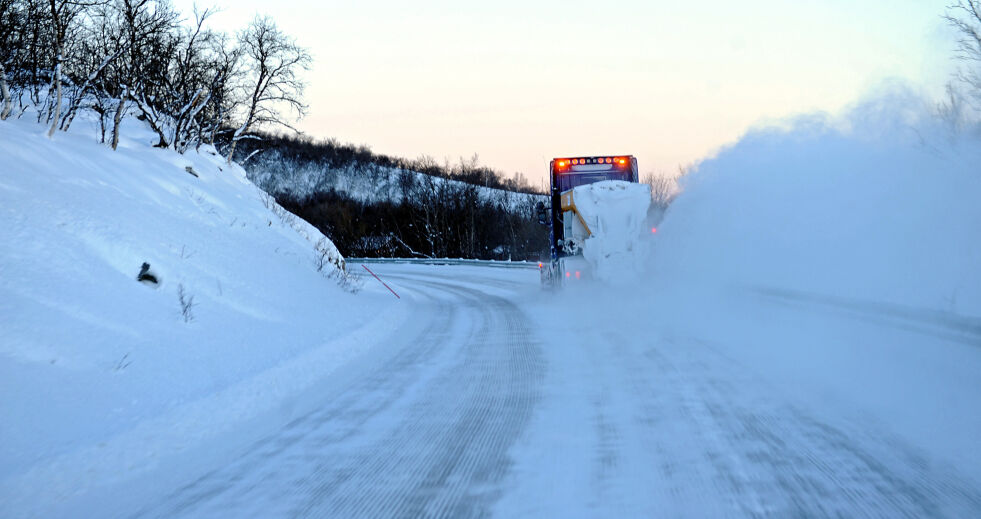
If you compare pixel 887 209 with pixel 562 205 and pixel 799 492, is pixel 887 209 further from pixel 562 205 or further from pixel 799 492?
pixel 799 492

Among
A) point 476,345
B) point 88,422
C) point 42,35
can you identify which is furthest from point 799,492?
point 42,35

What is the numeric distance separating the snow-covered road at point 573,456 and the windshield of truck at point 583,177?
11.0m

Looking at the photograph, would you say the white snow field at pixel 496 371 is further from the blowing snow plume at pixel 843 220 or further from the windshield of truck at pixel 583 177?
the windshield of truck at pixel 583 177

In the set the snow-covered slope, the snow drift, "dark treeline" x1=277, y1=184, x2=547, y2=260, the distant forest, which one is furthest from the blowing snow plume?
"dark treeline" x1=277, y1=184, x2=547, y2=260

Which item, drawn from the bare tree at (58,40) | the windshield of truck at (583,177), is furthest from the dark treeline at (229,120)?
the windshield of truck at (583,177)

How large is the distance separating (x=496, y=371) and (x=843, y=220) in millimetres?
9054

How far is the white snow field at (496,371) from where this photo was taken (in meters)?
3.80

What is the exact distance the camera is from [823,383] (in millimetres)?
6352

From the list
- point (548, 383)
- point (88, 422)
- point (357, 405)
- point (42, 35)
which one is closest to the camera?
point (88, 422)

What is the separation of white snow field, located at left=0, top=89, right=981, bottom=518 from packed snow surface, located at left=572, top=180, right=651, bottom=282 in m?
1.42

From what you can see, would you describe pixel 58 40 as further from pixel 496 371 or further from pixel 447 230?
pixel 447 230

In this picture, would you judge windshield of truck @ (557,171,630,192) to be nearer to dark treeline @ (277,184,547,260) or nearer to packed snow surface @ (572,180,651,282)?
packed snow surface @ (572,180,651,282)

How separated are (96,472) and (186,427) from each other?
1.02 m

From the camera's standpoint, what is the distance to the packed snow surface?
15.6 m
